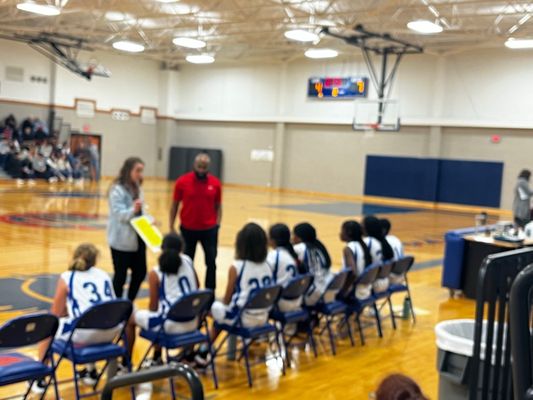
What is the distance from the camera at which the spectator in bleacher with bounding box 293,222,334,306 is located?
19.2 feet

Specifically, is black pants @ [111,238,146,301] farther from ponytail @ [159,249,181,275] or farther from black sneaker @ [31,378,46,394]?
black sneaker @ [31,378,46,394]

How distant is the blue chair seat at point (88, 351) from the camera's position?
408 centimetres

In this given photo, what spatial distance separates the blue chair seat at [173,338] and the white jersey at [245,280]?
470 mm

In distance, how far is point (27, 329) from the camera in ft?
12.0

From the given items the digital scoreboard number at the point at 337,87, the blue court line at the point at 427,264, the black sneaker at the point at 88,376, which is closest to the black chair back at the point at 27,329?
the black sneaker at the point at 88,376

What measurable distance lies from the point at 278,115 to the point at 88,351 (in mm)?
23351

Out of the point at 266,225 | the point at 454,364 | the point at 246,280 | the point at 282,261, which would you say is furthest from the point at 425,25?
the point at 454,364

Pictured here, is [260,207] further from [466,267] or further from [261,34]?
[466,267]

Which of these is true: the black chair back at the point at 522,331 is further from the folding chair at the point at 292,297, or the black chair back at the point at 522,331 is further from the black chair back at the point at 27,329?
the folding chair at the point at 292,297

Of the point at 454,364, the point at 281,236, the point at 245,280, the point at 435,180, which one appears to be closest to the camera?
the point at 454,364

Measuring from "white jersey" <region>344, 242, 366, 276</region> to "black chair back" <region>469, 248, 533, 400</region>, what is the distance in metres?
3.90

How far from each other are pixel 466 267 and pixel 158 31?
1584 centimetres

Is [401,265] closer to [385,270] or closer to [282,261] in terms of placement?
[385,270]

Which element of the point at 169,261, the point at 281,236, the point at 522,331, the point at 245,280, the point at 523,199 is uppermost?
the point at 522,331
